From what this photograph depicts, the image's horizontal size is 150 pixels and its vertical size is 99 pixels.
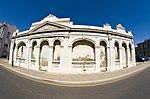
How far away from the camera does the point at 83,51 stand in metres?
12.7

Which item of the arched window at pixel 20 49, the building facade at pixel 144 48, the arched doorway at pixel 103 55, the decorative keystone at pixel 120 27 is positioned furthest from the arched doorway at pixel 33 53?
the building facade at pixel 144 48

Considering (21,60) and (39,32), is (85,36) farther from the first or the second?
(21,60)

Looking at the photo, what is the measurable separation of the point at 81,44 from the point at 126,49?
9048 mm

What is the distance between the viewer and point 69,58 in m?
11.8

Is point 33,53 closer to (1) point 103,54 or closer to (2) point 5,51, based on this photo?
(1) point 103,54

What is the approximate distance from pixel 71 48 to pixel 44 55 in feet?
14.6

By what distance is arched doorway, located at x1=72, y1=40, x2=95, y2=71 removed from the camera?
11898 mm

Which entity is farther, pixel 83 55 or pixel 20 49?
pixel 20 49

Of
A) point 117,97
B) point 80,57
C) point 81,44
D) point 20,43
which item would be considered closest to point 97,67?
point 80,57

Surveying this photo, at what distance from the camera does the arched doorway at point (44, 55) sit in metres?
13.0

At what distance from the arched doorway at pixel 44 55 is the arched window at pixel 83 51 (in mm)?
4104

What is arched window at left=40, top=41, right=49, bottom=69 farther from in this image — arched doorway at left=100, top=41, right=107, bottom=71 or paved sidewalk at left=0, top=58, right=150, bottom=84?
arched doorway at left=100, top=41, right=107, bottom=71

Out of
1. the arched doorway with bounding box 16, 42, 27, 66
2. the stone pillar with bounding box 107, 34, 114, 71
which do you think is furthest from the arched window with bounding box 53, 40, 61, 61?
the stone pillar with bounding box 107, 34, 114, 71

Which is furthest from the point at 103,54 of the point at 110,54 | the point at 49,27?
the point at 49,27
